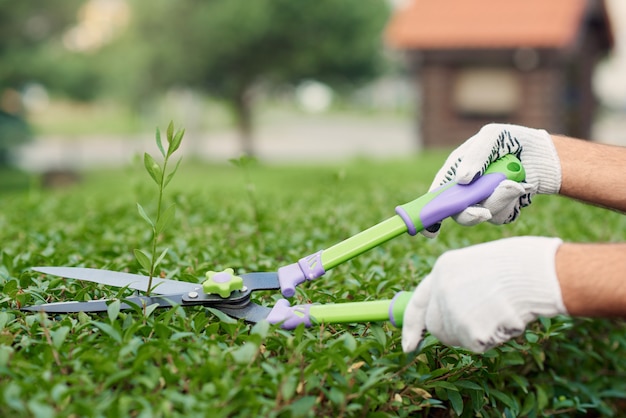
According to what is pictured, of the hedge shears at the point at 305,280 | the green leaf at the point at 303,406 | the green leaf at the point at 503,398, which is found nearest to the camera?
the green leaf at the point at 303,406

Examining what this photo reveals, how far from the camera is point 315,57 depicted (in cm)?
1981

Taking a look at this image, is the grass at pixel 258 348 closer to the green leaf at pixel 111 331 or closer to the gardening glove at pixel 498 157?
the green leaf at pixel 111 331

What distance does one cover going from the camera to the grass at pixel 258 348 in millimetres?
1662

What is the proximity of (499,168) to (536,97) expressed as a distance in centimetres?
1235

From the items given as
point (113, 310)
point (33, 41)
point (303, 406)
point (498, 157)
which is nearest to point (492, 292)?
point (303, 406)

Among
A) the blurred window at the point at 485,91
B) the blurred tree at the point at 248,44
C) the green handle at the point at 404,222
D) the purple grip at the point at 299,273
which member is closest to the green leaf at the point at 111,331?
the purple grip at the point at 299,273

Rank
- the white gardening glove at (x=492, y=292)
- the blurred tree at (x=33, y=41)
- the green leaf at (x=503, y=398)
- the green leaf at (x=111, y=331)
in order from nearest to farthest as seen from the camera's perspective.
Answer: the white gardening glove at (x=492, y=292) → the green leaf at (x=111, y=331) → the green leaf at (x=503, y=398) → the blurred tree at (x=33, y=41)

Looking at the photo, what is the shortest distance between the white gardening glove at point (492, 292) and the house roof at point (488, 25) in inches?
475

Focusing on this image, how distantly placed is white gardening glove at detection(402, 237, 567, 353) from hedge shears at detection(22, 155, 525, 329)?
0.16 metres

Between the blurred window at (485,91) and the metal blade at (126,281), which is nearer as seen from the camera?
the metal blade at (126,281)

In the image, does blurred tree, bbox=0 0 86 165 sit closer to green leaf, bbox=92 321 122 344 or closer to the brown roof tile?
the brown roof tile

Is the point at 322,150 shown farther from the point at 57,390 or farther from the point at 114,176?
the point at 57,390

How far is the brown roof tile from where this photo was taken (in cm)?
1322

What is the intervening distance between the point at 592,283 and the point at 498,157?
770 mm
